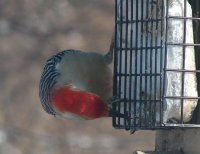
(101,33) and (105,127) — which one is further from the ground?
(101,33)

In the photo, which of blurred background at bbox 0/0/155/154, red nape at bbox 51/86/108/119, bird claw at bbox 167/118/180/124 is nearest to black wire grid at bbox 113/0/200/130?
bird claw at bbox 167/118/180/124

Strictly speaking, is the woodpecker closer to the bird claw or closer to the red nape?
the red nape

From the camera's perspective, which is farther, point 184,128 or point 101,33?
point 101,33

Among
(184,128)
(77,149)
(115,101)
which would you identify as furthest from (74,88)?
(77,149)

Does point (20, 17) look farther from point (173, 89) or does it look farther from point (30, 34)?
point (173, 89)

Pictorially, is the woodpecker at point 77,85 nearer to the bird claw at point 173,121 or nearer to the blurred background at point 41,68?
the bird claw at point 173,121
